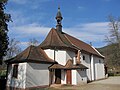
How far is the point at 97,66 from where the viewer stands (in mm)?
38250

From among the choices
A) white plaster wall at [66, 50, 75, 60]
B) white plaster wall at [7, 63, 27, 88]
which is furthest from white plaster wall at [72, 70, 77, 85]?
white plaster wall at [7, 63, 27, 88]

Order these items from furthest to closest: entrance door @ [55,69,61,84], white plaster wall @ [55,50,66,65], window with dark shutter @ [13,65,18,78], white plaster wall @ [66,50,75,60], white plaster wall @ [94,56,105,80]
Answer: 1. white plaster wall @ [94,56,105,80]
2. white plaster wall @ [66,50,75,60]
3. white plaster wall @ [55,50,66,65]
4. entrance door @ [55,69,61,84]
5. window with dark shutter @ [13,65,18,78]

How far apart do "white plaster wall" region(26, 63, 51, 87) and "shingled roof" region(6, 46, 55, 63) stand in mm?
673

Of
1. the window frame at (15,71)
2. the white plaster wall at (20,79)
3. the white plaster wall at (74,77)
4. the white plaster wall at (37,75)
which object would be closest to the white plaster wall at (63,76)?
the white plaster wall at (74,77)

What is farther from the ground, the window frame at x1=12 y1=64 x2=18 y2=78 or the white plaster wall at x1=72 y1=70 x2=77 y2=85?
the window frame at x1=12 y1=64 x2=18 y2=78

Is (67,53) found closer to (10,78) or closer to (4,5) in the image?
(10,78)

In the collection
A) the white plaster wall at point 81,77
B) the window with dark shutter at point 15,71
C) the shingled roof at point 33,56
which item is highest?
the shingled roof at point 33,56

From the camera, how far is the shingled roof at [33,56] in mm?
22223

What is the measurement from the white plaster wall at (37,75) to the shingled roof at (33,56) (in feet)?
2.21

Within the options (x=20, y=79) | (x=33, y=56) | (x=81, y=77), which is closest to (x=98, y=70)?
(x=81, y=77)

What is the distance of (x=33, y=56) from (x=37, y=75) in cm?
266

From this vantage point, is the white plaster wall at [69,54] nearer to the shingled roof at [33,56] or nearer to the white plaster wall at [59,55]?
the white plaster wall at [59,55]

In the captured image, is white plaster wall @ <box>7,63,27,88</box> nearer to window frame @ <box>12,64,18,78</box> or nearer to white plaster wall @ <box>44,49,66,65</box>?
window frame @ <box>12,64,18,78</box>

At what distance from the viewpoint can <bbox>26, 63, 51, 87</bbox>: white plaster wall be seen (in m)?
21.6
